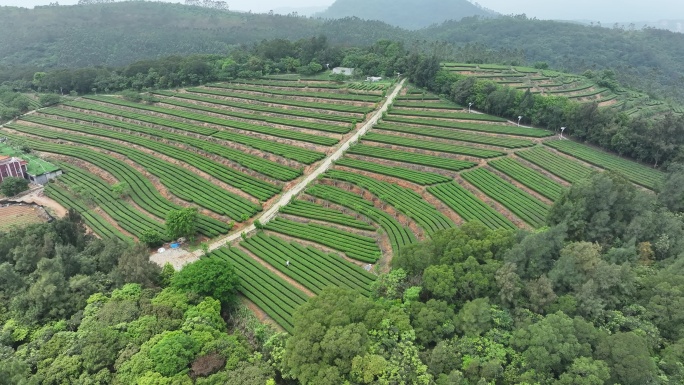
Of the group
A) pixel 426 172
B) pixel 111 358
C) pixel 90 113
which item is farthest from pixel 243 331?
pixel 90 113

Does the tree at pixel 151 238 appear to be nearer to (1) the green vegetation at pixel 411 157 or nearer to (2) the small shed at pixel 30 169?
(2) the small shed at pixel 30 169

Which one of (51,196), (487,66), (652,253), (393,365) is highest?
(487,66)

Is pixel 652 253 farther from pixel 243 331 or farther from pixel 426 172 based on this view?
pixel 243 331

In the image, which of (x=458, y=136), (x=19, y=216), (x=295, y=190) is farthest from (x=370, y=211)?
(x=19, y=216)

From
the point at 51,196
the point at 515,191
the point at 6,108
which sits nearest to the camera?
the point at 515,191

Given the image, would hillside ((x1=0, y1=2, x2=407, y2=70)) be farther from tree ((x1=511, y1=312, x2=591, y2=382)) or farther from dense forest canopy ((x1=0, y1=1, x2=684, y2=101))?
tree ((x1=511, y1=312, x2=591, y2=382))

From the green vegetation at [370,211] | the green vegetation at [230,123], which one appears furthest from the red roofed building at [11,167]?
the green vegetation at [370,211]

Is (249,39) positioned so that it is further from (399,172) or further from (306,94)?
(399,172)
